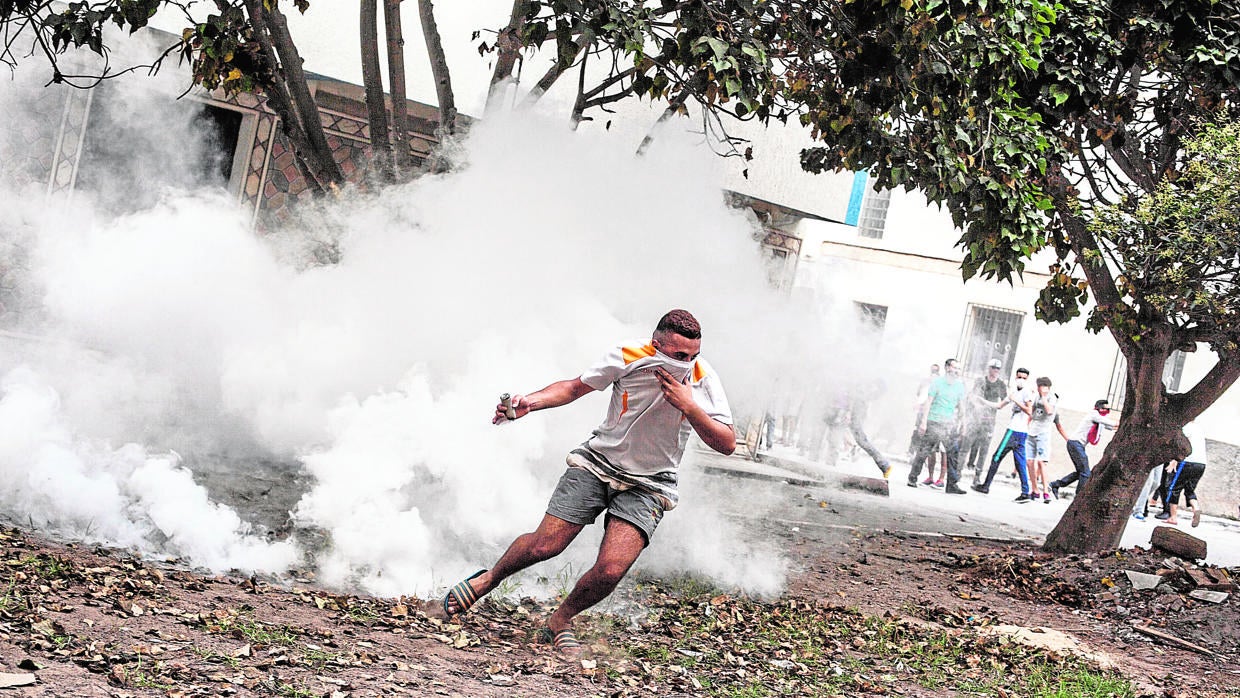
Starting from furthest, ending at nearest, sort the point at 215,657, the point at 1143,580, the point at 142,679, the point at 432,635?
the point at 1143,580, the point at 432,635, the point at 215,657, the point at 142,679

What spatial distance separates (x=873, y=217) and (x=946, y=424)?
10964mm

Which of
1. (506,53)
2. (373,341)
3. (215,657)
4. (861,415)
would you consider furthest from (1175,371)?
(215,657)

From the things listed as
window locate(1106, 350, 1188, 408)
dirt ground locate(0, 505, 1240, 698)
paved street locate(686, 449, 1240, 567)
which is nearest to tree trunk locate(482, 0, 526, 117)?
dirt ground locate(0, 505, 1240, 698)

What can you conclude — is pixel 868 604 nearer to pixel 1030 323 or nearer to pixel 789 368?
pixel 789 368

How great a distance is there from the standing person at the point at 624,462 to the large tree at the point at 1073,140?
218 cm

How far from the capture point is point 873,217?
25.0 m

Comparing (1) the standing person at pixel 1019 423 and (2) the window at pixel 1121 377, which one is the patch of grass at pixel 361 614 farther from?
(2) the window at pixel 1121 377

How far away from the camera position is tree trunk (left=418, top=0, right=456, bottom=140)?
8758 millimetres

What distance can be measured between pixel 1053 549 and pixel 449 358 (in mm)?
5434

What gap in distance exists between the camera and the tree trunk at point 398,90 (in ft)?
28.0

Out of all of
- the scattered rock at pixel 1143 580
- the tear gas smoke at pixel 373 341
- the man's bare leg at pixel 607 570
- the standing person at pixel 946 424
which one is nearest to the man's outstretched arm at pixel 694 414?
the man's bare leg at pixel 607 570

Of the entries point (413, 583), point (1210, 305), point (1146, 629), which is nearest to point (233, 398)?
point (413, 583)

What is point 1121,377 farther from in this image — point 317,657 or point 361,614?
point 317,657

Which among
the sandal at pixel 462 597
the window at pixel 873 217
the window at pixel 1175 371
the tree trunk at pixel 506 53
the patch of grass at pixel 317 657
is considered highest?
the window at pixel 873 217
